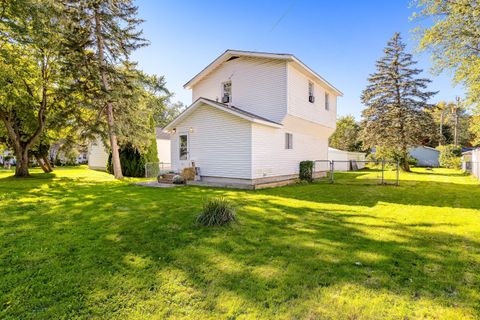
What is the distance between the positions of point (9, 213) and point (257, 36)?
11381 mm

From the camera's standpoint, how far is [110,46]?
15.5m

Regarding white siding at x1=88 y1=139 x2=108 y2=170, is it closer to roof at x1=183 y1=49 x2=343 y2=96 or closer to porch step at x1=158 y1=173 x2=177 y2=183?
roof at x1=183 y1=49 x2=343 y2=96

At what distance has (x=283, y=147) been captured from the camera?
13133 millimetres

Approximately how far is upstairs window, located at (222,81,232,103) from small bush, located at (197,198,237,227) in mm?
9252

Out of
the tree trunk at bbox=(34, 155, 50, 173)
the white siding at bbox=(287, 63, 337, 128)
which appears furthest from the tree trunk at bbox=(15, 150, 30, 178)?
the white siding at bbox=(287, 63, 337, 128)

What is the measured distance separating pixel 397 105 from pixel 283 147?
624 inches

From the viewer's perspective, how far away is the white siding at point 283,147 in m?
11.3

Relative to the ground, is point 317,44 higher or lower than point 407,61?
lower

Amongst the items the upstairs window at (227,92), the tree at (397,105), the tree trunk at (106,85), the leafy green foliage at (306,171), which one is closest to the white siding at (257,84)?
the upstairs window at (227,92)

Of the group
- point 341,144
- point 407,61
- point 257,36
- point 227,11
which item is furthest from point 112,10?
point 341,144

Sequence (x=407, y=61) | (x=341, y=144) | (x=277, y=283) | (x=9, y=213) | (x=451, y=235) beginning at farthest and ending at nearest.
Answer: (x=341, y=144)
(x=407, y=61)
(x=9, y=213)
(x=451, y=235)
(x=277, y=283)

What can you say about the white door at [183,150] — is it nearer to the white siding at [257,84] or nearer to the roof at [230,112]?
the roof at [230,112]

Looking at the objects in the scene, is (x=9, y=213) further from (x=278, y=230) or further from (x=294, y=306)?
(x=294, y=306)

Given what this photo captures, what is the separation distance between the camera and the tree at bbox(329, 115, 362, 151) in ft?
120
